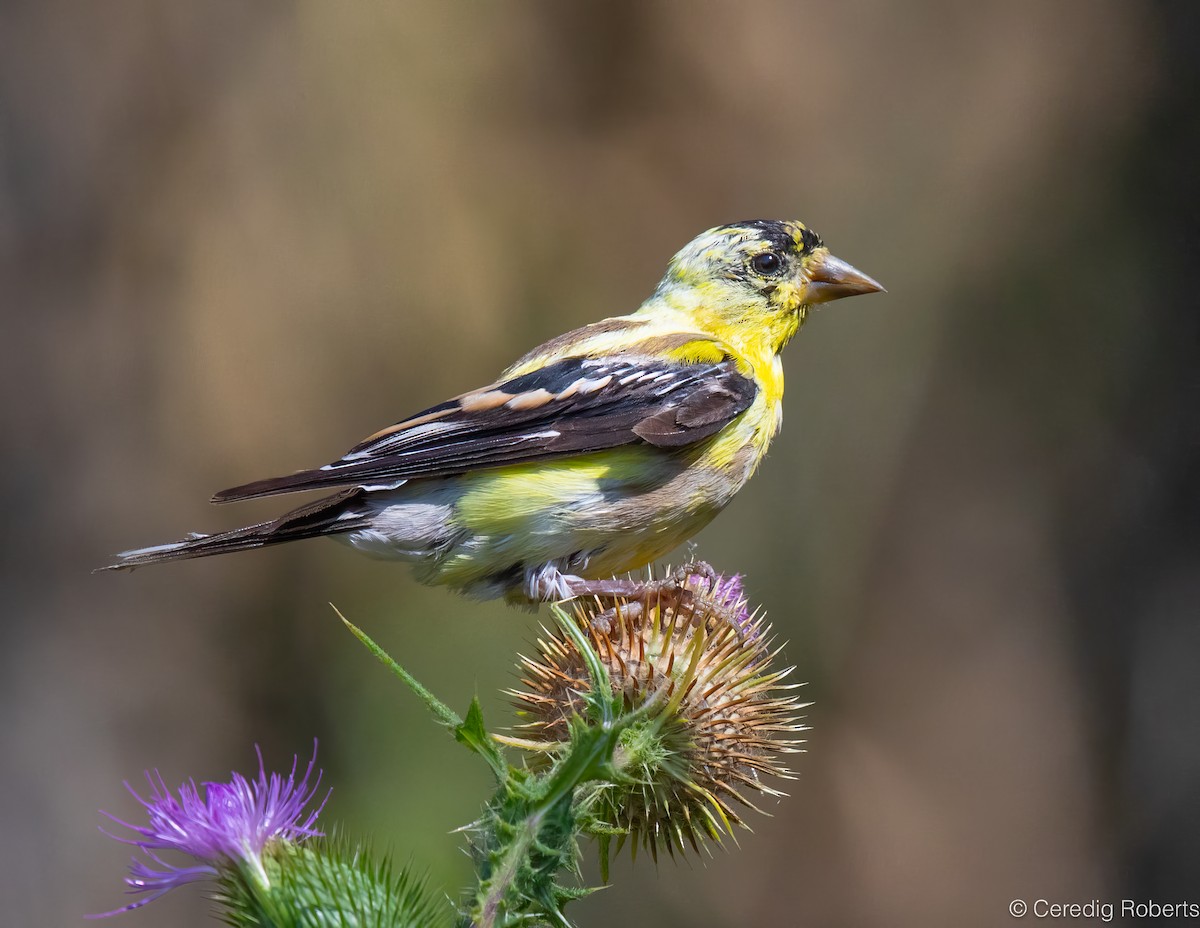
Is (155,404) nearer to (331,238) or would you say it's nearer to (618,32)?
(331,238)

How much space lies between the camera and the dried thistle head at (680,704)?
2625 millimetres

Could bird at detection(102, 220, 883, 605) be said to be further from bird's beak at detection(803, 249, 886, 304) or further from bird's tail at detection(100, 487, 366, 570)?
bird's beak at detection(803, 249, 886, 304)

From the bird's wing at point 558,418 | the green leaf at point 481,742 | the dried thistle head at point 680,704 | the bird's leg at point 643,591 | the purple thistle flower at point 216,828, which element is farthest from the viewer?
the bird's wing at point 558,418

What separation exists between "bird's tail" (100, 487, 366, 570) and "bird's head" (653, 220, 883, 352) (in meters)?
1.59

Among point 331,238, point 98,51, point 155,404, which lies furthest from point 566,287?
point 98,51

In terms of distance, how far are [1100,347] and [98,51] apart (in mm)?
7251

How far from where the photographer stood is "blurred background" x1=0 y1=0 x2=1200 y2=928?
6.74 metres

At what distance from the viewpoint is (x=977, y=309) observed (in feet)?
24.9

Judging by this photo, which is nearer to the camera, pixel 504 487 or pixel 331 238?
pixel 504 487

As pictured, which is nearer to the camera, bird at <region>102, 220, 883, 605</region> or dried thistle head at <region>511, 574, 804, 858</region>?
dried thistle head at <region>511, 574, 804, 858</region>

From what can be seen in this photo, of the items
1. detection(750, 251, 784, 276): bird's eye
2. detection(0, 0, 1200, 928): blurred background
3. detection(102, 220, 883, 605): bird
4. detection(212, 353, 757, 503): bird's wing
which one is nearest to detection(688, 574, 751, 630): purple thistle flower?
detection(102, 220, 883, 605): bird

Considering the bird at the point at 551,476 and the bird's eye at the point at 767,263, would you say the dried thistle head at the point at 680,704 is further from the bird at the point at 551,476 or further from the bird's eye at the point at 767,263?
the bird's eye at the point at 767,263

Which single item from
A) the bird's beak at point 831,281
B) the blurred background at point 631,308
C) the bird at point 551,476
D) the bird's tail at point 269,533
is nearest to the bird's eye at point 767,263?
the bird's beak at point 831,281

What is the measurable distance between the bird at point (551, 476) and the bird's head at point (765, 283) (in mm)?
422
